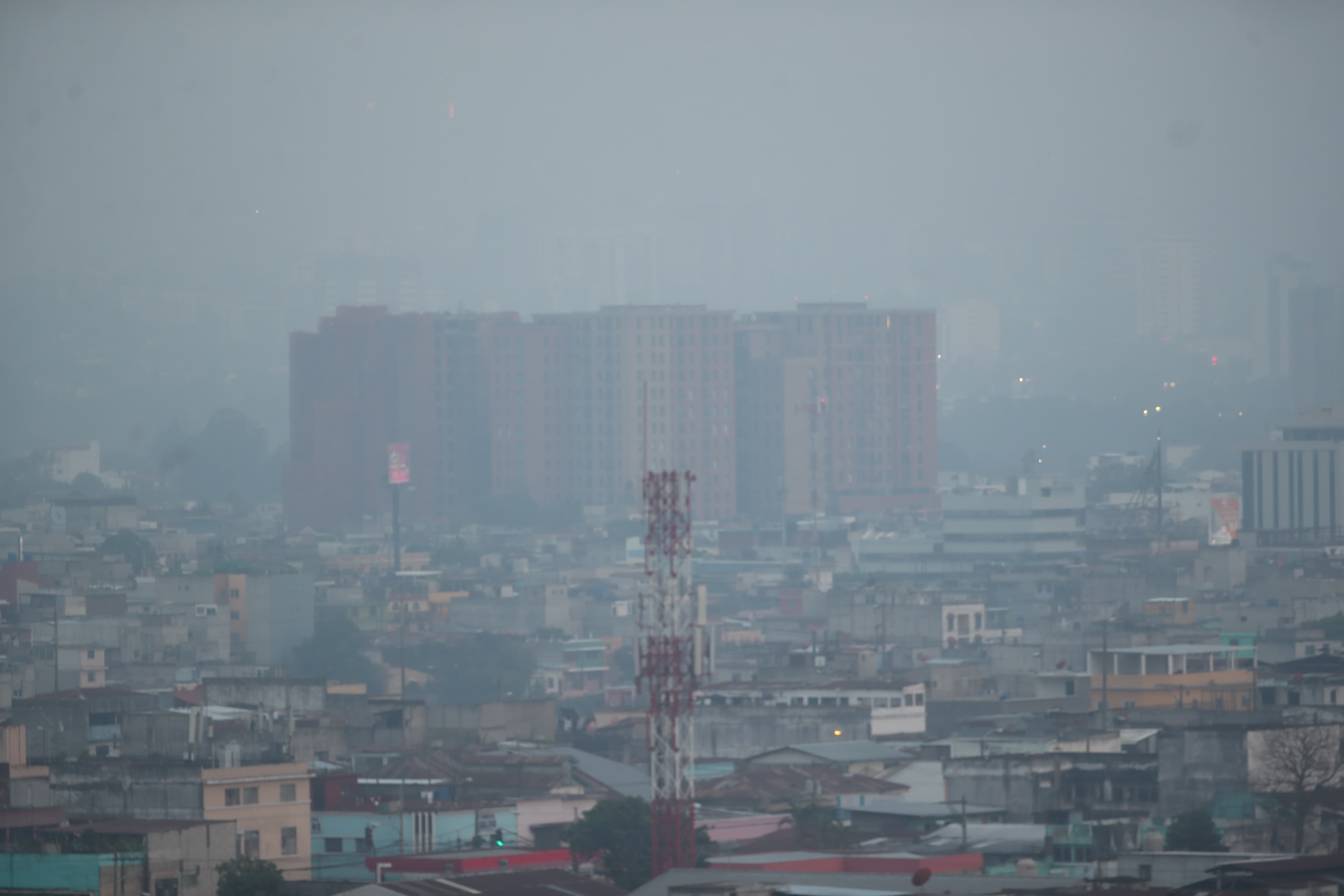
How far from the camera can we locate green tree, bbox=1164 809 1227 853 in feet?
41.9

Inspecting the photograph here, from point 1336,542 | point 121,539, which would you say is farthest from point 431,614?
point 1336,542

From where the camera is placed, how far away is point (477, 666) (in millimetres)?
31375

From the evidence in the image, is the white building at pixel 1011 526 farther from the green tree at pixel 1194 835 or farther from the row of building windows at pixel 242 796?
the row of building windows at pixel 242 796

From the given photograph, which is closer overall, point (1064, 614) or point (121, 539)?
point (1064, 614)

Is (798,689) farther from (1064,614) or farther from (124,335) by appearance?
(124,335)

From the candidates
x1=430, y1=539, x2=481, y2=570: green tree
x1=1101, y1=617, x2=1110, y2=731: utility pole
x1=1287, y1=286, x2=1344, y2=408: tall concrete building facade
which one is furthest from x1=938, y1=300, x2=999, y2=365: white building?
x1=1101, y1=617, x2=1110, y2=731: utility pole

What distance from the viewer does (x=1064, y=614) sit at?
34.1 metres

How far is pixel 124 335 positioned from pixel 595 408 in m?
20.4

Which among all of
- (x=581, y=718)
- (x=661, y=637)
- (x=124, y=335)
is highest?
(x=124, y=335)

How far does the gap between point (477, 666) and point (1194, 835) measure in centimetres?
1916

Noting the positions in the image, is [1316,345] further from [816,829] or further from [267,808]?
→ [267,808]

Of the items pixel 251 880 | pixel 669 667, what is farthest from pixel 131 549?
pixel 251 880

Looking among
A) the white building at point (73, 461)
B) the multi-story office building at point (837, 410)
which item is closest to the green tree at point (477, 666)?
the multi-story office building at point (837, 410)

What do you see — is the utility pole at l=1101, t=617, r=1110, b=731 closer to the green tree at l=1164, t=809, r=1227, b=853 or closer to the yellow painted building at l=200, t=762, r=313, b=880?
the green tree at l=1164, t=809, r=1227, b=853
